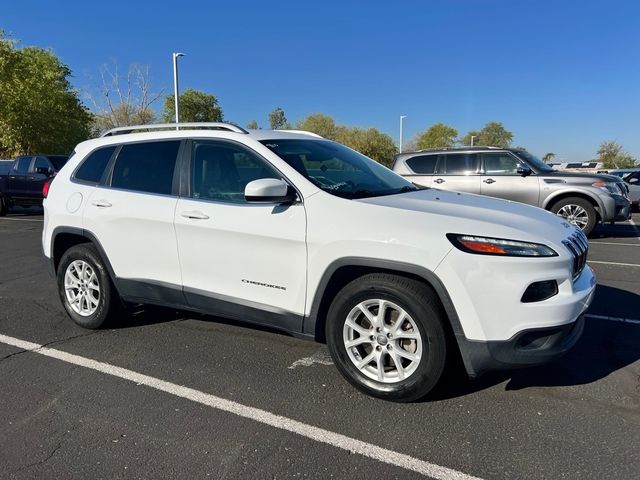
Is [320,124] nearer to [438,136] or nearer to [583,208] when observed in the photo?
[438,136]

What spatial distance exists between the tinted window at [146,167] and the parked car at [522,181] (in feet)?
25.0

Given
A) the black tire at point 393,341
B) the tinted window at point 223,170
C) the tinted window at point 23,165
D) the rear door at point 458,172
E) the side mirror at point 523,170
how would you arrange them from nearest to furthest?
the black tire at point 393,341 < the tinted window at point 223,170 < the side mirror at point 523,170 < the rear door at point 458,172 < the tinted window at point 23,165

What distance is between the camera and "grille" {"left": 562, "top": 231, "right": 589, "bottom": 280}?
3.10m

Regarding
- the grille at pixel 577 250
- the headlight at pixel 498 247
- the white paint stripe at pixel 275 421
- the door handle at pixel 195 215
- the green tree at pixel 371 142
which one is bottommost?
the white paint stripe at pixel 275 421

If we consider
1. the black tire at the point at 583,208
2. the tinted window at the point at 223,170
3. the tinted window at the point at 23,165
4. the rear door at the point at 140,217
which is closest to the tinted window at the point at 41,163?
the tinted window at the point at 23,165

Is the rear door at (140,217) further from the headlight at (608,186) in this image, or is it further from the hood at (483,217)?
the headlight at (608,186)

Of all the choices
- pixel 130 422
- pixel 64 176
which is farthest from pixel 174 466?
pixel 64 176

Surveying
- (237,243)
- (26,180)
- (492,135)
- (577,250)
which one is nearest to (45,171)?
(26,180)

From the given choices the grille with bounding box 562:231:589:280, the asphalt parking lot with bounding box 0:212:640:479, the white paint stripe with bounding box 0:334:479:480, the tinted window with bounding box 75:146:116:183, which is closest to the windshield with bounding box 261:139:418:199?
the grille with bounding box 562:231:589:280

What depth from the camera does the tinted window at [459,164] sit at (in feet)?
35.6

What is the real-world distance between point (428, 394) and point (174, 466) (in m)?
1.58

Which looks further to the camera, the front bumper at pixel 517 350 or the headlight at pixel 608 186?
the headlight at pixel 608 186

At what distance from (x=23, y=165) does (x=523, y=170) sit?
46.9ft

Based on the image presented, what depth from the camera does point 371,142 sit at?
5381 cm
